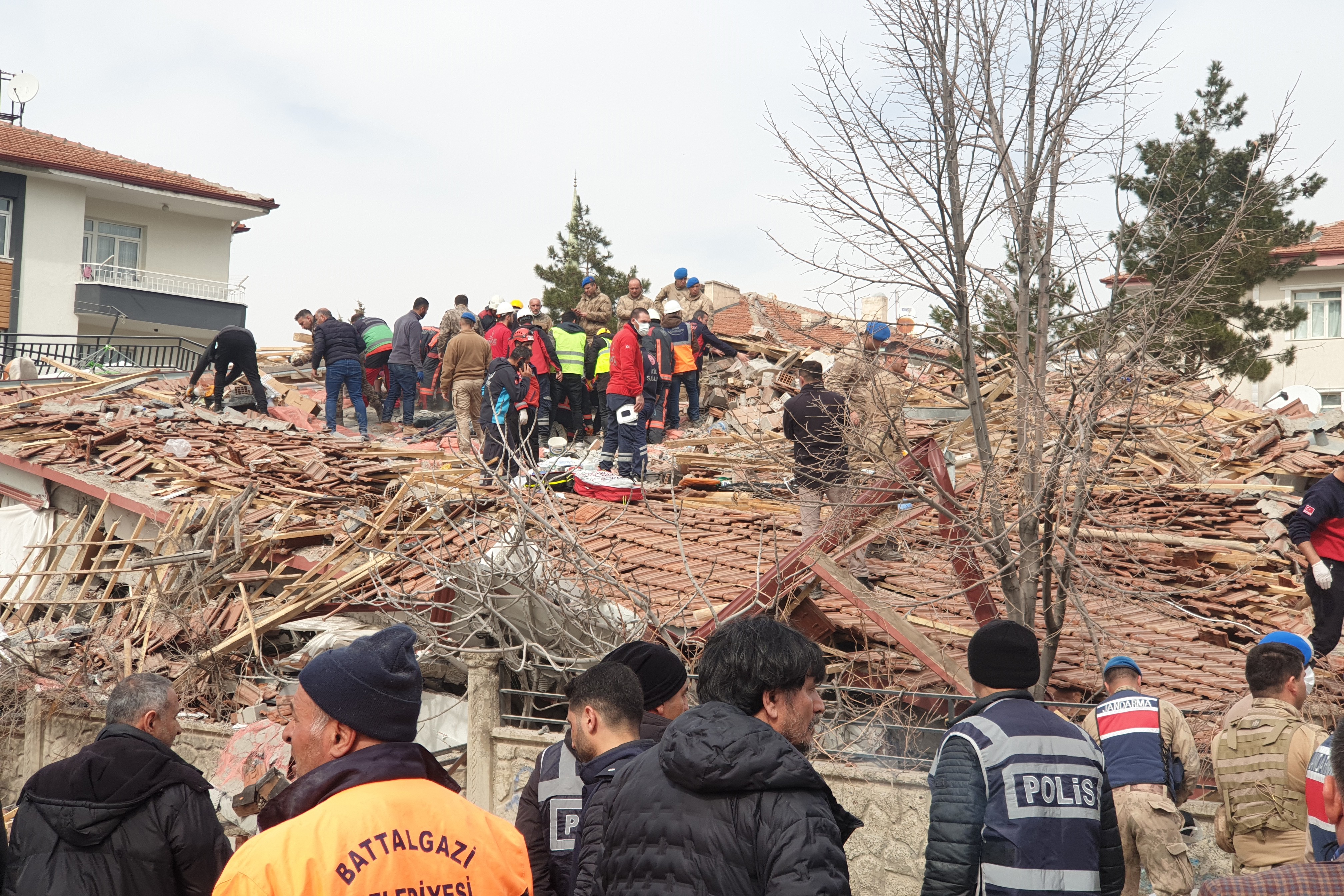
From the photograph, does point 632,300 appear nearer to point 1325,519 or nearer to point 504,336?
point 504,336

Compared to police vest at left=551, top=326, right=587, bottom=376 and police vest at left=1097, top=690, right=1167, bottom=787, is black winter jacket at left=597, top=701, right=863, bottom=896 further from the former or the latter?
police vest at left=551, top=326, right=587, bottom=376

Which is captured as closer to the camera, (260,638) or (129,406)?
(260,638)

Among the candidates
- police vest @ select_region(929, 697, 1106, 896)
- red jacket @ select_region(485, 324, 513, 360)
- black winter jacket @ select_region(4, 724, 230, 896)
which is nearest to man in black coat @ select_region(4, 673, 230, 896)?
black winter jacket @ select_region(4, 724, 230, 896)

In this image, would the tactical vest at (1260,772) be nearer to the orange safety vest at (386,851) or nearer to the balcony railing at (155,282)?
the orange safety vest at (386,851)

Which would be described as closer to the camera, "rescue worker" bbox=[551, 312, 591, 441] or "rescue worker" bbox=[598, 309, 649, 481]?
"rescue worker" bbox=[598, 309, 649, 481]

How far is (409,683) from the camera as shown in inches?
110

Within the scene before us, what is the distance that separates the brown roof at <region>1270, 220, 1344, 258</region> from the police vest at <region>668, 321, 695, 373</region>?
57.2 feet

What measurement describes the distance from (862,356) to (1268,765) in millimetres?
3797

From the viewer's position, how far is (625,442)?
14305mm

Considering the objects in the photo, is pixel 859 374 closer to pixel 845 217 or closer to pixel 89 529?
pixel 845 217

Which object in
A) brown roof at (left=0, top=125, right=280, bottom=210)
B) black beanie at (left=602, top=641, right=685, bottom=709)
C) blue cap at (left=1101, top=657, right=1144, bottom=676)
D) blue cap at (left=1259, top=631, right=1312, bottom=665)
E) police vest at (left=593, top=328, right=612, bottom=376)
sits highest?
brown roof at (left=0, top=125, right=280, bottom=210)

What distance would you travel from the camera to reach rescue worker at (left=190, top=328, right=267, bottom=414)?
59.2 ft

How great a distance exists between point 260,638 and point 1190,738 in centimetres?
789

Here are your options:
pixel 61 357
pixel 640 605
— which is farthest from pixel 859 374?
pixel 61 357
